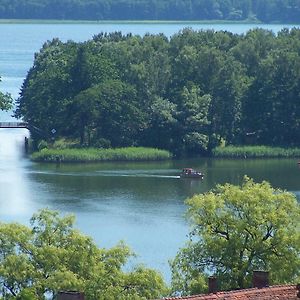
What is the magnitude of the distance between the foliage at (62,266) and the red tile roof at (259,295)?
10.7 m

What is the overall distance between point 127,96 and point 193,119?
4.29 metres

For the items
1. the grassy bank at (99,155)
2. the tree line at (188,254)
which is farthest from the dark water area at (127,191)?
the tree line at (188,254)

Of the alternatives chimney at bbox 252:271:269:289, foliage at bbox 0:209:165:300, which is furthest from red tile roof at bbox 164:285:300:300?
foliage at bbox 0:209:165:300

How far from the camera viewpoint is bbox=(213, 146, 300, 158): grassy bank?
347 ft

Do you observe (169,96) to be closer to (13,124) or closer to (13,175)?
(13,124)

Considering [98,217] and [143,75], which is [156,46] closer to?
[143,75]

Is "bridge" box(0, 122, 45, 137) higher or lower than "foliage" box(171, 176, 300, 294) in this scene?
lower

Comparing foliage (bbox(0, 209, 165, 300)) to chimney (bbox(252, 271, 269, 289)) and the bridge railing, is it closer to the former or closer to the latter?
chimney (bbox(252, 271, 269, 289))

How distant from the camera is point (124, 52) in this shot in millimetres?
116375

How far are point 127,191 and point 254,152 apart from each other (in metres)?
21.9

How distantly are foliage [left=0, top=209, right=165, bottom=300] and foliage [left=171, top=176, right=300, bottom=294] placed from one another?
1.72 m

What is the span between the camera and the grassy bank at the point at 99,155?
102m

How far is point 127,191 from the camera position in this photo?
85.8 meters

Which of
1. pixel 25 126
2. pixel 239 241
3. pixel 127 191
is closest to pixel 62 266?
pixel 239 241
